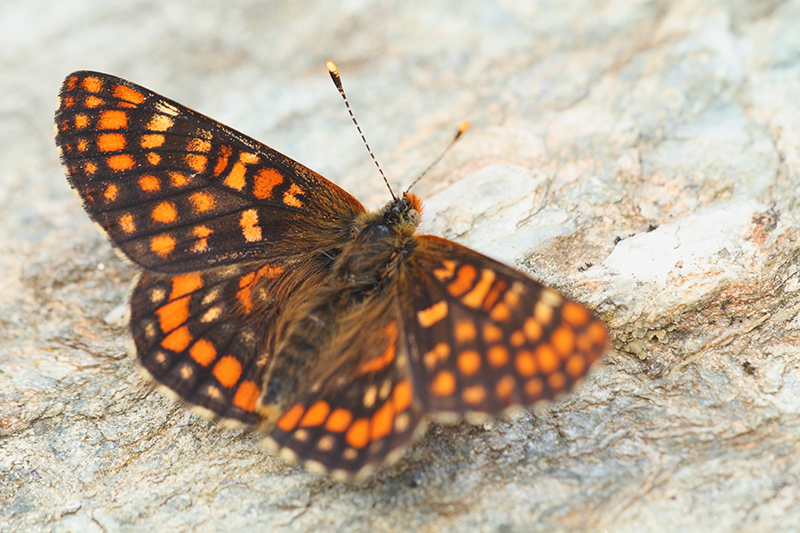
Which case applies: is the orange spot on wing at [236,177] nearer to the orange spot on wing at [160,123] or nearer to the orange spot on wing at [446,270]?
the orange spot on wing at [160,123]

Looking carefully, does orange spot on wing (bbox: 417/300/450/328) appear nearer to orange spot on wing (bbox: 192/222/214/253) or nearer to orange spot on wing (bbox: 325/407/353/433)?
orange spot on wing (bbox: 325/407/353/433)

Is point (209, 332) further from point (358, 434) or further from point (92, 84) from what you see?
point (92, 84)

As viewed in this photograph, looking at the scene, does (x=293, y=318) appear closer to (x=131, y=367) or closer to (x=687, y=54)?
(x=131, y=367)

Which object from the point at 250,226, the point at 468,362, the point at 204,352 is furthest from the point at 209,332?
the point at 468,362

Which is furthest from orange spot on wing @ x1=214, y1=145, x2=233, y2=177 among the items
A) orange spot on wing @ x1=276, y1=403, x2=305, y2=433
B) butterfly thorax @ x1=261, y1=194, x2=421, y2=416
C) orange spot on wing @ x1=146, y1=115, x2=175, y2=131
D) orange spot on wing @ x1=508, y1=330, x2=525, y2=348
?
orange spot on wing @ x1=508, y1=330, x2=525, y2=348

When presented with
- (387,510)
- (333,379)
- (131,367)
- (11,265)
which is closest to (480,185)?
(333,379)

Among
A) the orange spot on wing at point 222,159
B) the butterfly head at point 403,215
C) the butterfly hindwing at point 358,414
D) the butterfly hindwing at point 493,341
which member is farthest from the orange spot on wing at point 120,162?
the butterfly hindwing at point 493,341
